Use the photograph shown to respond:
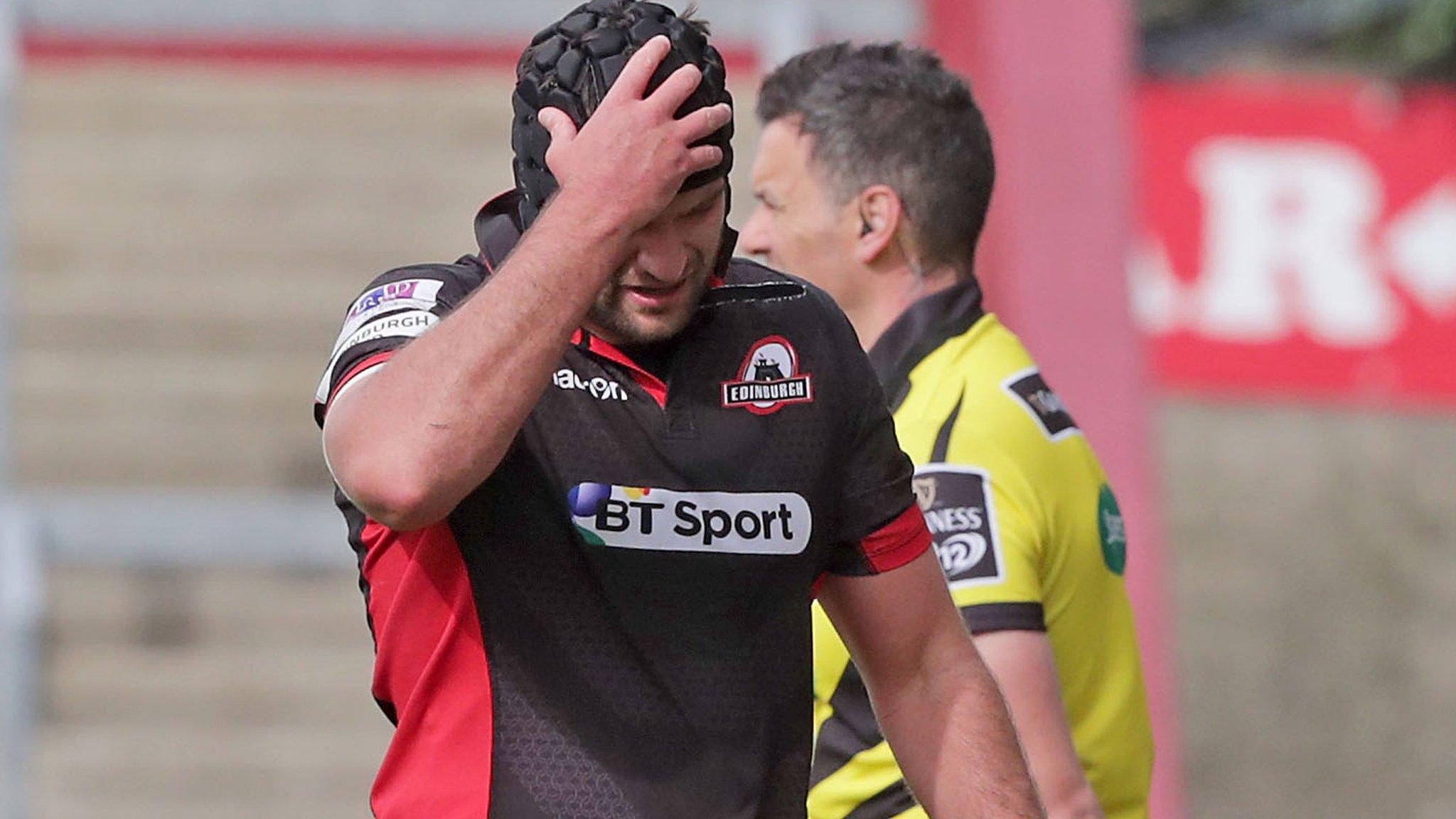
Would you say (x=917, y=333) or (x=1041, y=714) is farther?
(x=917, y=333)

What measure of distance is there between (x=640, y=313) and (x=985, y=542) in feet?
3.23

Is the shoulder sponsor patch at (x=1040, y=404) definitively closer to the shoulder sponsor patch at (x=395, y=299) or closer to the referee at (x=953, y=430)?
the referee at (x=953, y=430)

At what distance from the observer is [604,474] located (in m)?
2.29

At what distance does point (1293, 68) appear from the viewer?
12.1m

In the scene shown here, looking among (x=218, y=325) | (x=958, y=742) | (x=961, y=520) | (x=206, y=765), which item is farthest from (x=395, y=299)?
(x=218, y=325)

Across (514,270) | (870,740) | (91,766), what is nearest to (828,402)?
(514,270)

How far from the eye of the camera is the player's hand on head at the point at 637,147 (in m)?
2.10

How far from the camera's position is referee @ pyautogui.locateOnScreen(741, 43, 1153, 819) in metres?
3.10

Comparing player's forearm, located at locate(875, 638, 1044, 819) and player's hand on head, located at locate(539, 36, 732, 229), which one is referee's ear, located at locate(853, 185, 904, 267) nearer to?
player's forearm, located at locate(875, 638, 1044, 819)

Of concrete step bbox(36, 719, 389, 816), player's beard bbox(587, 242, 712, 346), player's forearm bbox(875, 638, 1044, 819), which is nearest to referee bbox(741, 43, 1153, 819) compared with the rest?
player's forearm bbox(875, 638, 1044, 819)

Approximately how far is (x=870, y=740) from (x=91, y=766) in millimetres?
4689

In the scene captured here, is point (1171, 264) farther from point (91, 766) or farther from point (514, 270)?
point (514, 270)

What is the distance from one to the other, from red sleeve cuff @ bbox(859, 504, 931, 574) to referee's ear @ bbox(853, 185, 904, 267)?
0.98m

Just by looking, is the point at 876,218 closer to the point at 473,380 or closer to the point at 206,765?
the point at 473,380
